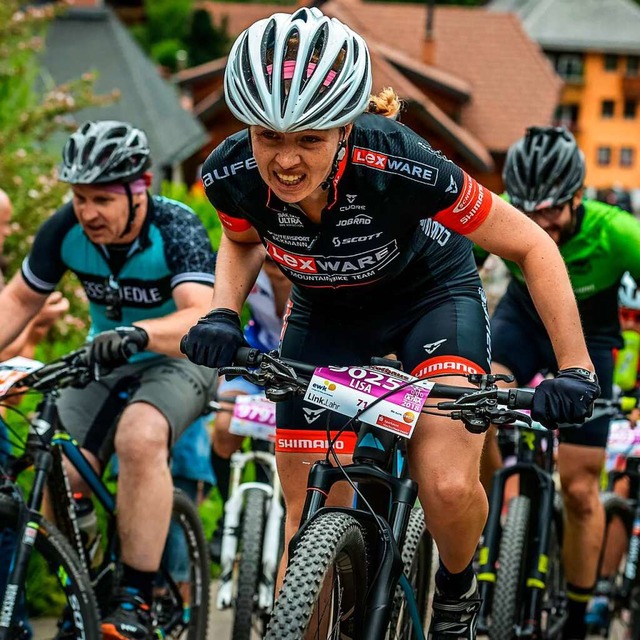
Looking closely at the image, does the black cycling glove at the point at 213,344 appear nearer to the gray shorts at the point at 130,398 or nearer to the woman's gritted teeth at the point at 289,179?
the woman's gritted teeth at the point at 289,179

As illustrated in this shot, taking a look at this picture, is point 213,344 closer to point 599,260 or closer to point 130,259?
point 130,259

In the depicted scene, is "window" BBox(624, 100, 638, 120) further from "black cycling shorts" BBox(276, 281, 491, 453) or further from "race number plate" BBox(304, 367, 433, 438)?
"race number plate" BBox(304, 367, 433, 438)

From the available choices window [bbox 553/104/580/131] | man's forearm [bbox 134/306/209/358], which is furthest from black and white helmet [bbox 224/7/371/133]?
window [bbox 553/104/580/131]

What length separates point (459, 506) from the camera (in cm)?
394

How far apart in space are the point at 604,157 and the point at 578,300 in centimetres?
7777

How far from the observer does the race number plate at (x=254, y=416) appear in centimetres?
590

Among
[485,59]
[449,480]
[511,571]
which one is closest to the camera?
[449,480]

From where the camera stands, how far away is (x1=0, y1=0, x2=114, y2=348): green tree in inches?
378

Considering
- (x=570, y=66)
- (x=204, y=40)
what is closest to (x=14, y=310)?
(x=204, y=40)

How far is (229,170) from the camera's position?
402 centimetres

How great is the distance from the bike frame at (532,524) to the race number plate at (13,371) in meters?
2.23

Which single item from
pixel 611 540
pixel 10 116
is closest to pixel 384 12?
pixel 10 116

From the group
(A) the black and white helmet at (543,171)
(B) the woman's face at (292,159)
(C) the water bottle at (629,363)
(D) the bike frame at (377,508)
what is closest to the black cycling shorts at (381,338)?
(D) the bike frame at (377,508)

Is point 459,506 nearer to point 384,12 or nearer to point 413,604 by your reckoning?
point 413,604
